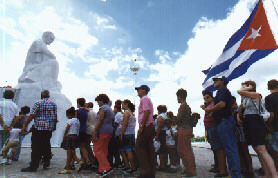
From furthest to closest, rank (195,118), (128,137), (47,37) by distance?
(47,37)
(128,137)
(195,118)

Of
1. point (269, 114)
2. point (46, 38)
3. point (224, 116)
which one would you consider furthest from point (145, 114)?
point (46, 38)

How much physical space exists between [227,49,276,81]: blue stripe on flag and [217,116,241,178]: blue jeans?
2.24m

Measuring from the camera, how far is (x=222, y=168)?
4316 mm

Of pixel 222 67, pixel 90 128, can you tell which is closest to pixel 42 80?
pixel 90 128

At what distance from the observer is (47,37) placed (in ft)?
59.5

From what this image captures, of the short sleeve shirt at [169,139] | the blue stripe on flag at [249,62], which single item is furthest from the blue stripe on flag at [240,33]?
the short sleeve shirt at [169,139]

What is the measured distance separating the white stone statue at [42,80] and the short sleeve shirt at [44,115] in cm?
1001

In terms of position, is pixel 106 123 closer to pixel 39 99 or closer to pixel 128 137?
pixel 128 137

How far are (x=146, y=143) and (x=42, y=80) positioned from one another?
1449 cm

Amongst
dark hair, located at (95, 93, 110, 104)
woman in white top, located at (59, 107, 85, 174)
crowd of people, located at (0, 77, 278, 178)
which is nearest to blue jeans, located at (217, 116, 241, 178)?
crowd of people, located at (0, 77, 278, 178)

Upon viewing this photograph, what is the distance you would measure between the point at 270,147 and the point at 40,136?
5.22m

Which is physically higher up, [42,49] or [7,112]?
[42,49]

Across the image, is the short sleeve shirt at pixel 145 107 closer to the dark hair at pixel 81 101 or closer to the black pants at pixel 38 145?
the dark hair at pixel 81 101

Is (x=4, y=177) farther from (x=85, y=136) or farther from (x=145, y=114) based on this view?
(x=145, y=114)
